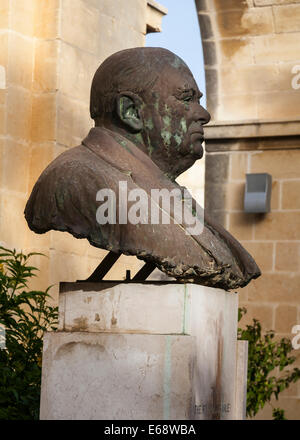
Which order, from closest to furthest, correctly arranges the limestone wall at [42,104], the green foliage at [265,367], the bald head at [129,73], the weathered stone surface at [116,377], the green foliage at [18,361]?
the weathered stone surface at [116,377] → the bald head at [129,73] → the green foliage at [18,361] → the limestone wall at [42,104] → the green foliage at [265,367]

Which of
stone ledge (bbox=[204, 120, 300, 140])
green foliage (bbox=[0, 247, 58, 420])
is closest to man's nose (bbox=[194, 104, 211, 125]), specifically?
green foliage (bbox=[0, 247, 58, 420])

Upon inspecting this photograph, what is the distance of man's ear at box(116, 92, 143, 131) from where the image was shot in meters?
4.56

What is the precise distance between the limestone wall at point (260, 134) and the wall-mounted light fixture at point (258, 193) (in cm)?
8

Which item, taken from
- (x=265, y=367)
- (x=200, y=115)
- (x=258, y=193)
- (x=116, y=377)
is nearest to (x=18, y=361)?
(x=116, y=377)

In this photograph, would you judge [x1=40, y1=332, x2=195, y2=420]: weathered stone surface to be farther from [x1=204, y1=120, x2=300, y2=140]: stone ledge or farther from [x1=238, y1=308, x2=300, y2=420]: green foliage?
[x1=204, y1=120, x2=300, y2=140]: stone ledge

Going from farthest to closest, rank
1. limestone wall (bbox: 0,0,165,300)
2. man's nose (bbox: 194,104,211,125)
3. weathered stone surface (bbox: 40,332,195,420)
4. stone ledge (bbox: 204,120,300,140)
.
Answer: stone ledge (bbox: 204,120,300,140), limestone wall (bbox: 0,0,165,300), man's nose (bbox: 194,104,211,125), weathered stone surface (bbox: 40,332,195,420)

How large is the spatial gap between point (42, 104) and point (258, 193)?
84.5 inches

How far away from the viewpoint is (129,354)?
4.26 metres

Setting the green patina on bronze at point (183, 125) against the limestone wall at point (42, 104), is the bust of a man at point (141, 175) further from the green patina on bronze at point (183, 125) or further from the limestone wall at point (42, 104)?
the limestone wall at point (42, 104)

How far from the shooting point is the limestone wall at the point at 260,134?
8.29m

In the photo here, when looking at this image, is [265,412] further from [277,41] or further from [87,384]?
[87,384]

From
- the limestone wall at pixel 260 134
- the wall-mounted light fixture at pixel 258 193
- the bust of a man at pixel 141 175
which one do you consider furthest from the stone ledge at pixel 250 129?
the bust of a man at pixel 141 175

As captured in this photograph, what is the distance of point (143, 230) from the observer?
13.9 feet

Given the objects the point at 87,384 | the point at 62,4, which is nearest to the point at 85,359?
the point at 87,384
